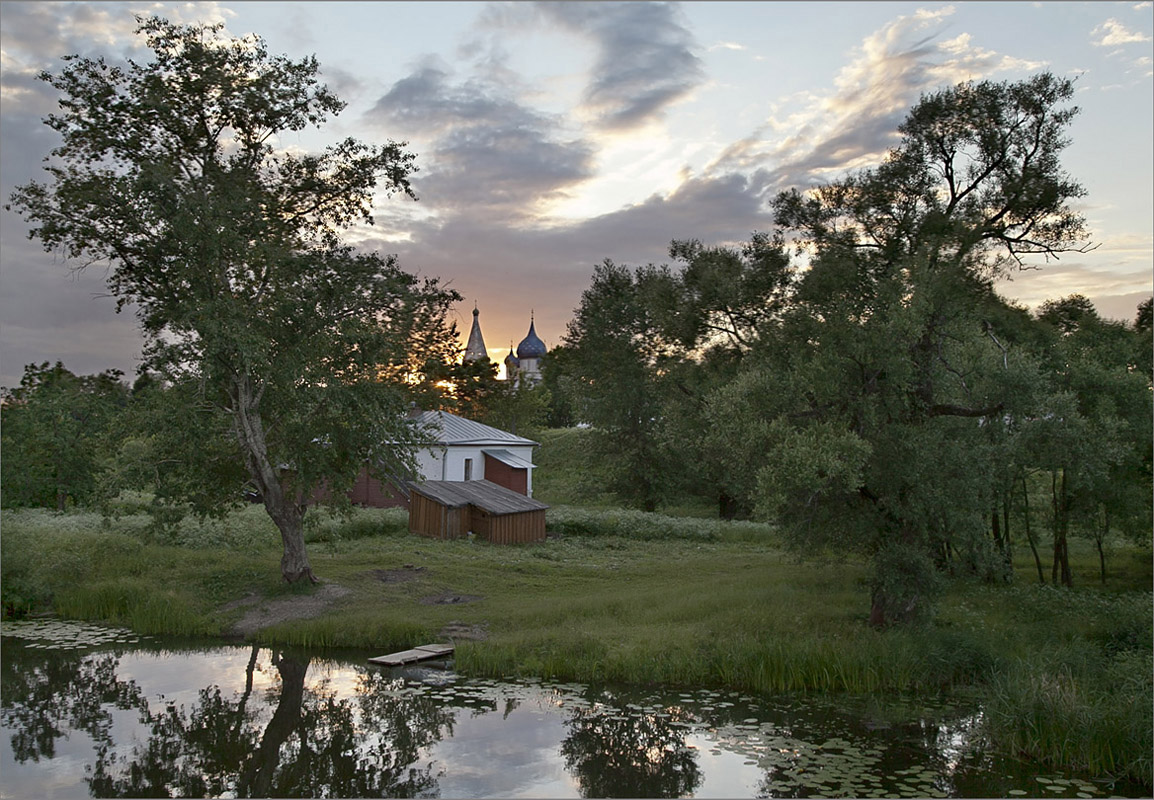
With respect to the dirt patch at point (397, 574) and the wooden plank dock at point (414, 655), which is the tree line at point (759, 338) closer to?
the dirt patch at point (397, 574)

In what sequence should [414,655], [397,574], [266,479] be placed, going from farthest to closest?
[397,574] < [266,479] < [414,655]

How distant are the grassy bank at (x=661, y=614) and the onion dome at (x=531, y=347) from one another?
82.5 meters

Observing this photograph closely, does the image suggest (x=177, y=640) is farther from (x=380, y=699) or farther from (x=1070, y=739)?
(x=1070, y=739)

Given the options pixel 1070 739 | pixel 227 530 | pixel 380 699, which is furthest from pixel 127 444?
pixel 1070 739

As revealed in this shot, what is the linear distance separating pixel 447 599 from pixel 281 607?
4045mm

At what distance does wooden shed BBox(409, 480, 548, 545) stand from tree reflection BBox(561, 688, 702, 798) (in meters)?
18.6

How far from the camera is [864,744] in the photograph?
1234cm

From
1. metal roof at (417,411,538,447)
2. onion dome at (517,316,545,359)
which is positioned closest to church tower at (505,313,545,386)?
onion dome at (517,316,545,359)

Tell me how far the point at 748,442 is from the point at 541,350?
9867 centimetres

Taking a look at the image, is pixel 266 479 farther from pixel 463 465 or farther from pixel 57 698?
pixel 463 465

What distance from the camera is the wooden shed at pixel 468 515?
106 feet

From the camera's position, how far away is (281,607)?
2097 centimetres

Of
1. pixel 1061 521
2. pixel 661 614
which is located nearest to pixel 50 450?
pixel 661 614

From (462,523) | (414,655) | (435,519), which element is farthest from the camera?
(462,523)
